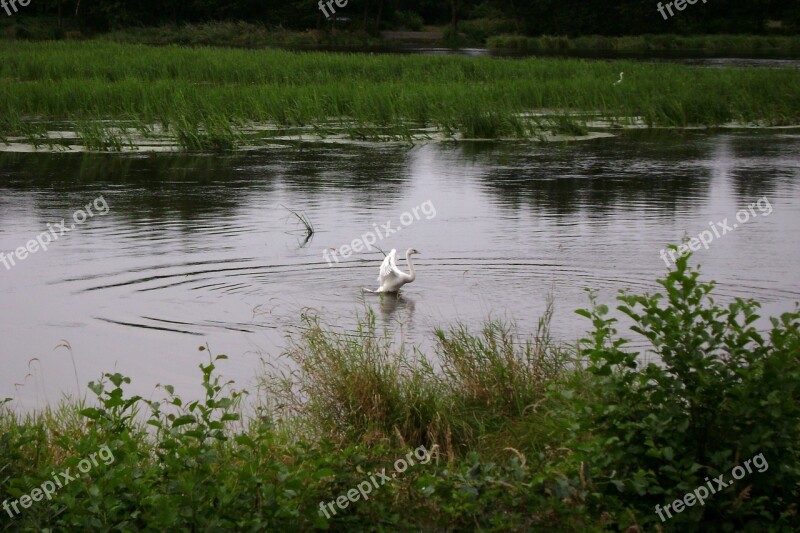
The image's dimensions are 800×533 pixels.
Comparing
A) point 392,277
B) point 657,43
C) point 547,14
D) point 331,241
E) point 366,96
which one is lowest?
point 657,43

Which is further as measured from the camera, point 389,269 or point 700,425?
point 389,269

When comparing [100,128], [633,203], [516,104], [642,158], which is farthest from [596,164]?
[100,128]

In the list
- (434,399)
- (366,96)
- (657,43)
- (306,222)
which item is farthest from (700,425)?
(657,43)

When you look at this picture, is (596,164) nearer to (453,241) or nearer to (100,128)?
(453,241)

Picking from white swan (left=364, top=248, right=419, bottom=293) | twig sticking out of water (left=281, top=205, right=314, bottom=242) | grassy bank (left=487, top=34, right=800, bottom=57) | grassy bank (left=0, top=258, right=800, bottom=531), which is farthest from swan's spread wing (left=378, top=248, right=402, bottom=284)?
grassy bank (left=487, top=34, right=800, bottom=57)

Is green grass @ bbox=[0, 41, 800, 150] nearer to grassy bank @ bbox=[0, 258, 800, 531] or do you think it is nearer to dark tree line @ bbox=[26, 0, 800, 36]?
grassy bank @ bbox=[0, 258, 800, 531]

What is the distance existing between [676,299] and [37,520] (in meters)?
3.09

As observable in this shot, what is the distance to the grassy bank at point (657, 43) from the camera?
70.4 metres

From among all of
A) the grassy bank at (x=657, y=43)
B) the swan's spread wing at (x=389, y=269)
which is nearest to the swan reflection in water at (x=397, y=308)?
the swan's spread wing at (x=389, y=269)

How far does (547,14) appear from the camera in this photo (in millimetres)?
82875

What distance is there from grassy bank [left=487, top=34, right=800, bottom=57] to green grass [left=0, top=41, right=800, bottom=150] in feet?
119

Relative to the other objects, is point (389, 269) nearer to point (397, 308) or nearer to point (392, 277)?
point (392, 277)

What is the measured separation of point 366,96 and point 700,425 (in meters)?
21.8

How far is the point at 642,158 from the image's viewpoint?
21.9 metres
